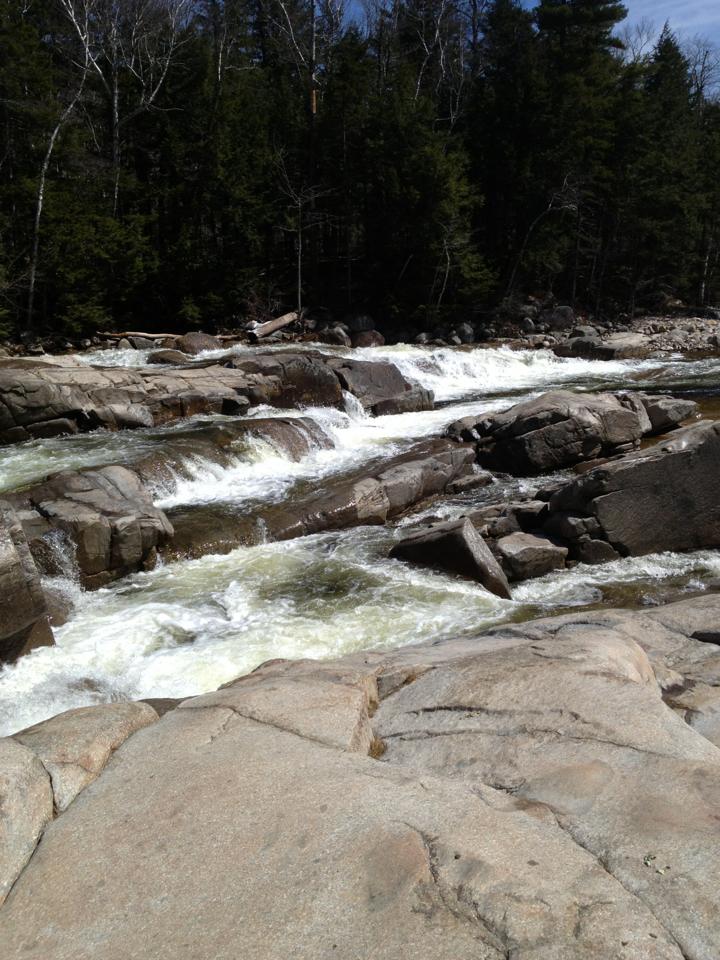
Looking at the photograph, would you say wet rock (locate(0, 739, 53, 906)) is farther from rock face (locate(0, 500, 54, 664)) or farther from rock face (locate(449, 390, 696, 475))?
rock face (locate(449, 390, 696, 475))

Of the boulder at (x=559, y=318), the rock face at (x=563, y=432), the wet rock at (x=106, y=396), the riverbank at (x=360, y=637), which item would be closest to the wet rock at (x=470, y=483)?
the riverbank at (x=360, y=637)

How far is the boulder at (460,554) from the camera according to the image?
7.84 meters

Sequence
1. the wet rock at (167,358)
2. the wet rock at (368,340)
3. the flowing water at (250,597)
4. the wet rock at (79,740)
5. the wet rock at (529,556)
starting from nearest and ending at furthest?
the wet rock at (79,740) < the flowing water at (250,597) < the wet rock at (529,556) < the wet rock at (167,358) < the wet rock at (368,340)

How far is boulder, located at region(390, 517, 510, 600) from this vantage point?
7844 millimetres

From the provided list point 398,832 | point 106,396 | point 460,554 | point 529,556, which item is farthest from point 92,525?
point 398,832

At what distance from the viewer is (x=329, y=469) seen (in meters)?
11.9

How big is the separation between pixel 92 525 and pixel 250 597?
78.0 inches

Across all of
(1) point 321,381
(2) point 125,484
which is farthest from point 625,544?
(1) point 321,381

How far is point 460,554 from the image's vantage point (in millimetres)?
7930

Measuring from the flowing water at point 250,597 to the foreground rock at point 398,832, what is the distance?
250 centimetres

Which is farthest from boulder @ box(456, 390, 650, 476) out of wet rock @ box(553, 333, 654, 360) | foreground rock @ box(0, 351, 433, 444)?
wet rock @ box(553, 333, 654, 360)

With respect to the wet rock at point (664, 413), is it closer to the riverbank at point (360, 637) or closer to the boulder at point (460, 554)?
the riverbank at point (360, 637)

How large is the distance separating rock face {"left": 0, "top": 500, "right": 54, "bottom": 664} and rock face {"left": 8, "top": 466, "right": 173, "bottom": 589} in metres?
1.70

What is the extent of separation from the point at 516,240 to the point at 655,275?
7.13 metres
